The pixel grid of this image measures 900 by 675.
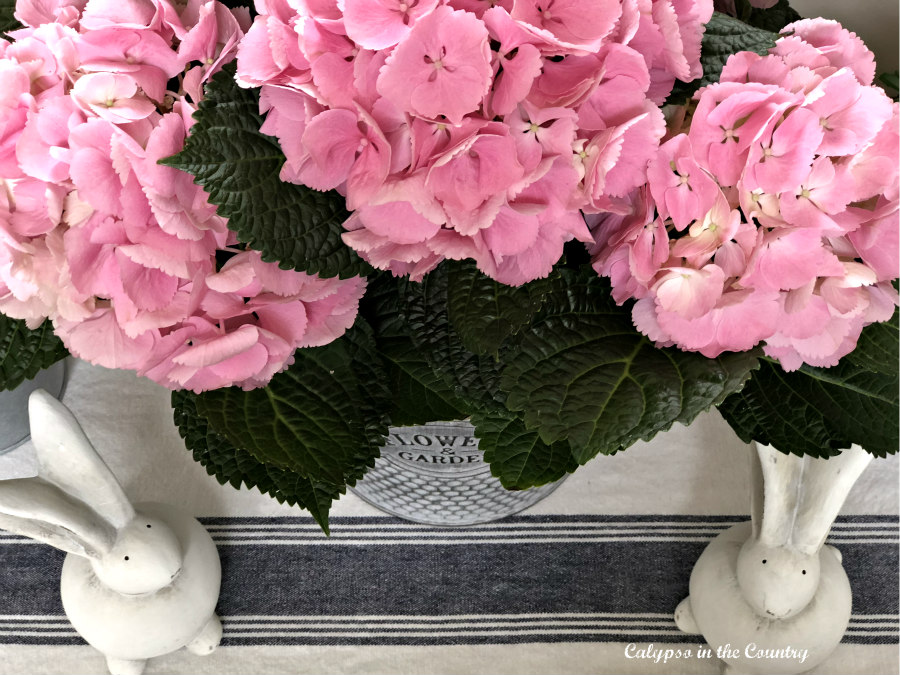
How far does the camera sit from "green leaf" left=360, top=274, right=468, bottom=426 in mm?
440

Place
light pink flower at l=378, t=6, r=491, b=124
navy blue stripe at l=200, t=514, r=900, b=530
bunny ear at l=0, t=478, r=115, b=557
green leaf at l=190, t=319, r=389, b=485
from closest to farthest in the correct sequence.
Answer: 1. light pink flower at l=378, t=6, r=491, b=124
2. green leaf at l=190, t=319, r=389, b=485
3. bunny ear at l=0, t=478, r=115, b=557
4. navy blue stripe at l=200, t=514, r=900, b=530

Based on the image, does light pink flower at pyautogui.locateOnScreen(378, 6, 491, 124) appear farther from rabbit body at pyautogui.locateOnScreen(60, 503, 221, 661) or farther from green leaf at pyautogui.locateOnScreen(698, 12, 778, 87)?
rabbit body at pyautogui.locateOnScreen(60, 503, 221, 661)

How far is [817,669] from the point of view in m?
0.67

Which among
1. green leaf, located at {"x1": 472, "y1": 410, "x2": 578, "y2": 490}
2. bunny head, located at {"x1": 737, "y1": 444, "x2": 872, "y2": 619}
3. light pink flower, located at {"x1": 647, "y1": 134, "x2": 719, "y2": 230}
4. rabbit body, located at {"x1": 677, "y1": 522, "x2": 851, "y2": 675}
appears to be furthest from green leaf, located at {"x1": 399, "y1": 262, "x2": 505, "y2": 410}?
rabbit body, located at {"x1": 677, "y1": 522, "x2": 851, "y2": 675}

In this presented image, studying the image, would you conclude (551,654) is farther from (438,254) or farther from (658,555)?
(438,254)

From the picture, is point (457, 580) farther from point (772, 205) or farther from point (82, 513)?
point (772, 205)

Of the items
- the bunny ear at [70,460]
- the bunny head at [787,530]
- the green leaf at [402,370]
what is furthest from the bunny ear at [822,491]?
the bunny ear at [70,460]

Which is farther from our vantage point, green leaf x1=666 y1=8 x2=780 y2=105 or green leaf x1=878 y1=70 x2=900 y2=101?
green leaf x1=878 y1=70 x2=900 y2=101

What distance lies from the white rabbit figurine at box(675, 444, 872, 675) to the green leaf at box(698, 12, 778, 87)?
282mm

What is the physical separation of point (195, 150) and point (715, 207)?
196mm

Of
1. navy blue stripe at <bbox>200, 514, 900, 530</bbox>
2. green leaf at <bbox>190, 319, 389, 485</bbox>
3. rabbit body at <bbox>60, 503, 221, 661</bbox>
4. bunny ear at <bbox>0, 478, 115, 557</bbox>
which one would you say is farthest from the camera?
navy blue stripe at <bbox>200, 514, 900, 530</bbox>

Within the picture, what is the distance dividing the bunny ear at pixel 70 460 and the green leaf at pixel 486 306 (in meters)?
0.30

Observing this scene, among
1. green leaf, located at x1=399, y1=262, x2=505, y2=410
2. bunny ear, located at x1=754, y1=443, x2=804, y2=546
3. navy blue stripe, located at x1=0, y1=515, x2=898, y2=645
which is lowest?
navy blue stripe, located at x1=0, y1=515, x2=898, y2=645

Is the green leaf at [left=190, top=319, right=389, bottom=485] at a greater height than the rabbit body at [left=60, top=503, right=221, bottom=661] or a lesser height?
greater
